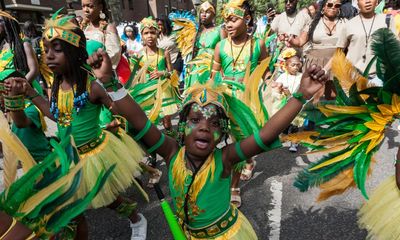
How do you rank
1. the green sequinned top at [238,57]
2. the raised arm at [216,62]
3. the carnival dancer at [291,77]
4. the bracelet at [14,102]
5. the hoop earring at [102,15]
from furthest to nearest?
1. the carnival dancer at [291,77]
2. the hoop earring at [102,15]
3. the raised arm at [216,62]
4. the green sequinned top at [238,57]
5. the bracelet at [14,102]

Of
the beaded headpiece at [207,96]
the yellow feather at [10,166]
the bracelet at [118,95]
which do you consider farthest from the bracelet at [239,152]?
the yellow feather at [10,166]

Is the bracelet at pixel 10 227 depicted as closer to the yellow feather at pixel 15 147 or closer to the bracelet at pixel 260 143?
the yellow feather at pixel 15 147

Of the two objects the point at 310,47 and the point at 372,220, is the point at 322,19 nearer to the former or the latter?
the point at 310,47

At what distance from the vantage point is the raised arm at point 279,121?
1806 millimetres

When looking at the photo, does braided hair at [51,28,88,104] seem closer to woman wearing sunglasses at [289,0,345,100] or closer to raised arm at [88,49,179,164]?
raised arm at [88,49,179,164]

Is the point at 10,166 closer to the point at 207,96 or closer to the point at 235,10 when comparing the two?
the point at 207,96

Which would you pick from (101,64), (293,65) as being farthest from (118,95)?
(293,65)

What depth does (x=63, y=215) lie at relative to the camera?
1525 mm

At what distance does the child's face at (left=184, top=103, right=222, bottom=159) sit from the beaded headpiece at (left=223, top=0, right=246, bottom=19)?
2.05 metres

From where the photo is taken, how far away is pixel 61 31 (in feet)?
8.15

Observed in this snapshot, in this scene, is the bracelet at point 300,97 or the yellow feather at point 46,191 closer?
the yellow feather at point 46,191

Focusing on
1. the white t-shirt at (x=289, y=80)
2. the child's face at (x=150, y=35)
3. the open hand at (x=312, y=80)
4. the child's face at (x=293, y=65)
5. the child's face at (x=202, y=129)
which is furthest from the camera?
the child's face at (x=150, y=35)

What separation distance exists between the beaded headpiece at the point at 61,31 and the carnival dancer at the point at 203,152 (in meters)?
0.69

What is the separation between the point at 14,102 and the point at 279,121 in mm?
1919
